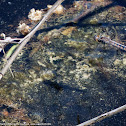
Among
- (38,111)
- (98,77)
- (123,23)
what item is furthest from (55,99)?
(123,23)

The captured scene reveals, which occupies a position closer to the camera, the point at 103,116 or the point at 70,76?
the point at 103,116

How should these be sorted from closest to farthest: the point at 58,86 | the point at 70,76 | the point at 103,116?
the point at 103,116
the point at 58,86
the point at 70,76

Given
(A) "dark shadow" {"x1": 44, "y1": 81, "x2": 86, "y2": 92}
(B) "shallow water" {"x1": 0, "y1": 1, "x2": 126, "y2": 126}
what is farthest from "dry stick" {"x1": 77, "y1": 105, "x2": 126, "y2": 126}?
(A) "dark shadow" {"x1": 44, "y1": 81, "x2": 86, "y2": 92}

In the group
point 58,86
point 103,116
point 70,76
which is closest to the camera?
point 103,116

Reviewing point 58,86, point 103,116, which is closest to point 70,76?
point 58,86

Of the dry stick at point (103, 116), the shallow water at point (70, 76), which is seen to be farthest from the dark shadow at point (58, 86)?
the dry stick at point (103, 116)

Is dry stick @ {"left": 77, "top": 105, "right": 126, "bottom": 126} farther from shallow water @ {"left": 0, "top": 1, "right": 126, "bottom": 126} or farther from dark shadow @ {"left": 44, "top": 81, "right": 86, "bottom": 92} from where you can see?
dark shadow @ {"left": 44, "top": 81, "right": 86, "bottom": 92}

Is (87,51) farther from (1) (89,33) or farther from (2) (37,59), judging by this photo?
(2) (37,59)

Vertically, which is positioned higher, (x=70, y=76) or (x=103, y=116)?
(x=70, y=76)

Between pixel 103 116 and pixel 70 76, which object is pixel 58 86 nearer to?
pixel 70 76

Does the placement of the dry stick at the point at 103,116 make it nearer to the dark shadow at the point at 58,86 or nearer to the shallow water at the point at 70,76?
the shallow water at the point at 70,76
